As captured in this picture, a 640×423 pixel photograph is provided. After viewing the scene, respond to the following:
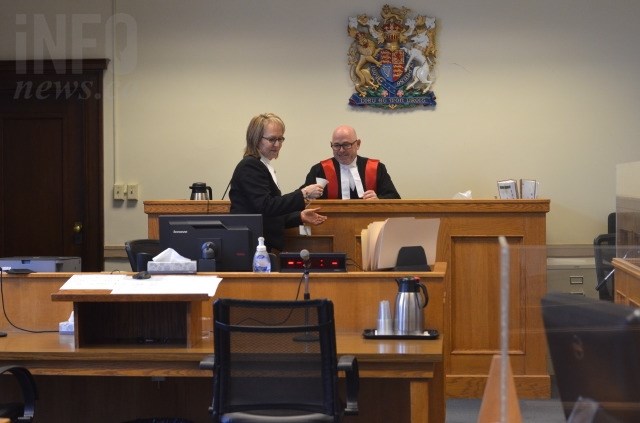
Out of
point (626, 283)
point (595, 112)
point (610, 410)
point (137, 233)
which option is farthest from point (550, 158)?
point (610, 410)

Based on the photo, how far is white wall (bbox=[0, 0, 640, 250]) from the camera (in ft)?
24.1

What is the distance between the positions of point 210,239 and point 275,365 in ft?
3.72

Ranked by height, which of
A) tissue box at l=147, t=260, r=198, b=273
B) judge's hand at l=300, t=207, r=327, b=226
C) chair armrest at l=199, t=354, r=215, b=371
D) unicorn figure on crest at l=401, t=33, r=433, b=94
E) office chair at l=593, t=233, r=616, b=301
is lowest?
chair armrest at l=199, t=354, r=215, b=371

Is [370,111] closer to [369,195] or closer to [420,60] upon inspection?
[420,60]

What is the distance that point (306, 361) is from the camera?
345 cm

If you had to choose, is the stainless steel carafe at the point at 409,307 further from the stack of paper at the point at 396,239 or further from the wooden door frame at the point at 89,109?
the wooden door frame at the point at 89,109

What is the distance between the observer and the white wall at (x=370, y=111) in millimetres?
7336

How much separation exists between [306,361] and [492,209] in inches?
107

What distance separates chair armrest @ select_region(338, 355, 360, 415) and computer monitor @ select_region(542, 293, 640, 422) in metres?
1.60

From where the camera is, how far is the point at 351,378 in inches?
140

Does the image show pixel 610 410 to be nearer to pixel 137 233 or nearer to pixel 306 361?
pixel 306 361

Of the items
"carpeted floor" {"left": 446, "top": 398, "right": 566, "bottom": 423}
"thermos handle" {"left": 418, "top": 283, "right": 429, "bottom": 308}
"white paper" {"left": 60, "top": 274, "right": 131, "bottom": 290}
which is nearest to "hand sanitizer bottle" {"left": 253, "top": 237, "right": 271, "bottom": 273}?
"white paper" {"left": 60, "top": 274, "right": 131, "bottom": 290}

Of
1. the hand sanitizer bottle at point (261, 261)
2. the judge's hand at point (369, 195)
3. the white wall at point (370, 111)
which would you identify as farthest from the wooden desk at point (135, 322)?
the white wall at point (370, 111)

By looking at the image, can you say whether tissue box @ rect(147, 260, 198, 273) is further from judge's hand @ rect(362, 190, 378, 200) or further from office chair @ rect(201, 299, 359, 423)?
judge's hand @ rect(362, 190, 378, 200)
